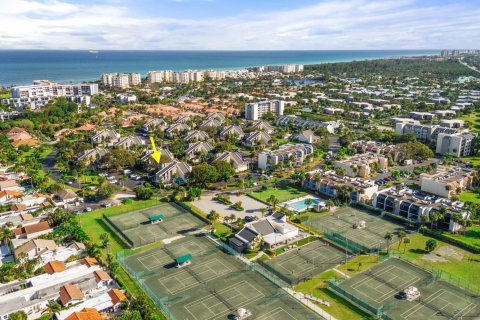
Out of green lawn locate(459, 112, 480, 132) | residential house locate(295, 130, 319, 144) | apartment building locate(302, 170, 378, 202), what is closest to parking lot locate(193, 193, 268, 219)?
apartment building locate(302, 170, 378, 202)

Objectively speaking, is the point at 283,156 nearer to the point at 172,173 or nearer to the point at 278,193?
the point at 278,193

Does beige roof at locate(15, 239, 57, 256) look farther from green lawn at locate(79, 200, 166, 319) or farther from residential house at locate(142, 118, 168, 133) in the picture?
residential house at locate(142, 118, 168, 133)

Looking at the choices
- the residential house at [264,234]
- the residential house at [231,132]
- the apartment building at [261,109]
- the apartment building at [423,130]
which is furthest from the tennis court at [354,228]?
the apartment building at [261,109]

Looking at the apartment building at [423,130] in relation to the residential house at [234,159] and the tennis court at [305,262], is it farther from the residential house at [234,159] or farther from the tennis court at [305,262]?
the tennis court at [305,262]

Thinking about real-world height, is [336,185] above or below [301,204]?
above

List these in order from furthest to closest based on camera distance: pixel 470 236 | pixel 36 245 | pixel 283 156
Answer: pixel 283 156 < pixel 470 236 < pixel 36 245

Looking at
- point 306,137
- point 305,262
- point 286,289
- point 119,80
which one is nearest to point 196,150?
point 306,137

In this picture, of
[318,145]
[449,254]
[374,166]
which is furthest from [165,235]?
[318,145]
